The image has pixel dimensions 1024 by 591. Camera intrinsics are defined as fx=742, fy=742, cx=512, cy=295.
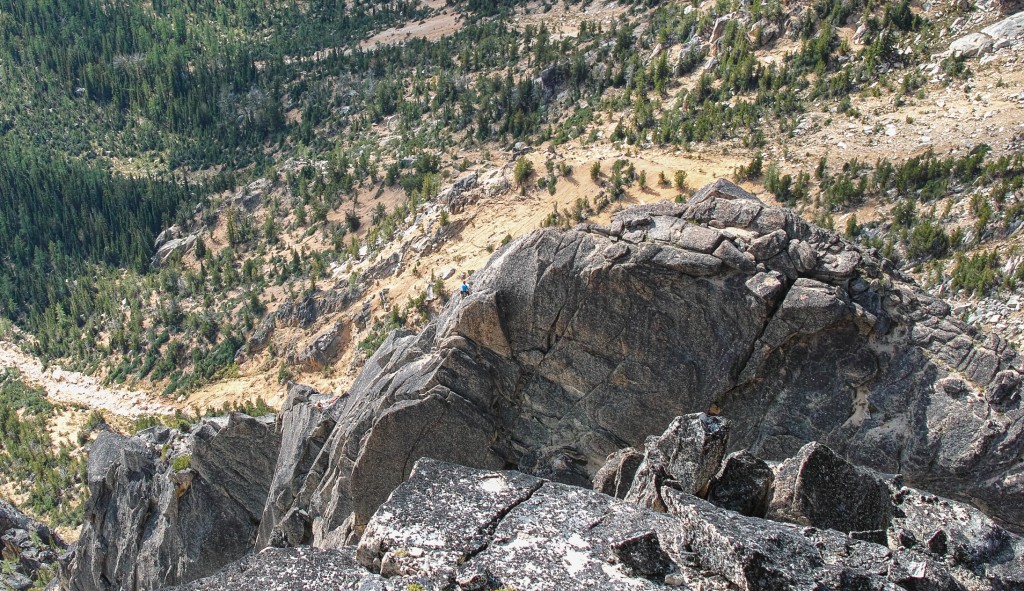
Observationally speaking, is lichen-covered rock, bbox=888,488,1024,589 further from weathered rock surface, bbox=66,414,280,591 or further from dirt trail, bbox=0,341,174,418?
dirt trail, bbox=0,341,174,418

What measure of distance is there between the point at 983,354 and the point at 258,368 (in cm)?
4607

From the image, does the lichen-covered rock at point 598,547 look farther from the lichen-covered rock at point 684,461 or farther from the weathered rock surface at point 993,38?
the weathered rock surface at point 993,38

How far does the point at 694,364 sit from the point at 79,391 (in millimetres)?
61701

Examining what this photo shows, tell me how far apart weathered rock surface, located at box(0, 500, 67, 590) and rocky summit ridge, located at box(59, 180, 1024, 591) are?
83.6 ft

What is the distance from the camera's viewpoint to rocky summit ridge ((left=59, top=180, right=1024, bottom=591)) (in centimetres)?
1689

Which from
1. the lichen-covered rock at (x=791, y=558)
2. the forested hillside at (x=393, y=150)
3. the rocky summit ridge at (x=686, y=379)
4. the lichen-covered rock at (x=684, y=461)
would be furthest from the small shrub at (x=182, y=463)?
the lichen-covered rock at (x=791, y=558)

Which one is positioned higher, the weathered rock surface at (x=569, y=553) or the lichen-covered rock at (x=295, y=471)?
the weathered rock surface at (x=569, y=553)

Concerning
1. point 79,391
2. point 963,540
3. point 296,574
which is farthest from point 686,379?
point 79,391

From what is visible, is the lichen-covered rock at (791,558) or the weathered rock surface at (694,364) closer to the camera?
the lichen-covered rock at (791,558)

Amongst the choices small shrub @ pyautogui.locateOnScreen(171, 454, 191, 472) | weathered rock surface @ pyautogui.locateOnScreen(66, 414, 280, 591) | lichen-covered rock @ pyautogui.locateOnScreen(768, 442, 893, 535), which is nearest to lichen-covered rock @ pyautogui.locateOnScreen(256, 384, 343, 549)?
weathered rock surface @ pyautogui.locateOnScreen(66, 414, 280, 591)

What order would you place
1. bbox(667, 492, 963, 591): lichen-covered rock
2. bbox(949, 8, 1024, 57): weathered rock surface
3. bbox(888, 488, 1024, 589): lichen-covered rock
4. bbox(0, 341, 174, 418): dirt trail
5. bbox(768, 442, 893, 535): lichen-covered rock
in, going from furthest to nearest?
bbox(0, 341, 174, 418): dirt trail < bbox(949, 8, 1024, 57): weathered rock surface < bbox(768, 442, 893, 535): lichen-covered rock < bbox(888, 488, 1024, 589): lichen-covered rock < bbox(667, 492, 963, 591): lichen-covered rock

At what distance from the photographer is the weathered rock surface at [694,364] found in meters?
17.7

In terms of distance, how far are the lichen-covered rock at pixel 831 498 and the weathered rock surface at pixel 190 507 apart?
21.4m

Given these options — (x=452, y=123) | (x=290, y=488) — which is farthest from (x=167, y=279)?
(x=290, y=488)
